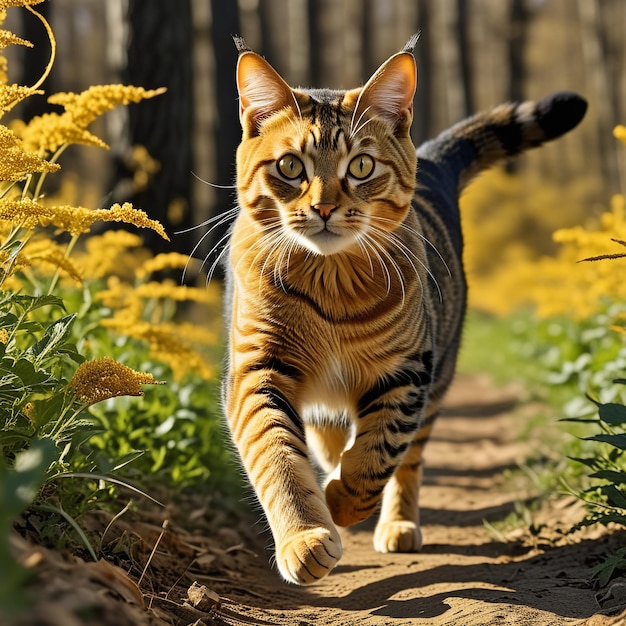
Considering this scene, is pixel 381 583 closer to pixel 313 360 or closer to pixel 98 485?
pixel 313 360

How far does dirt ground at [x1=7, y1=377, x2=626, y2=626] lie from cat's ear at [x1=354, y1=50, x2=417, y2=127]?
1.70 meters

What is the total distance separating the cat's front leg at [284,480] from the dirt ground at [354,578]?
273 mm

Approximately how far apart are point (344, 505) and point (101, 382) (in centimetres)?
111

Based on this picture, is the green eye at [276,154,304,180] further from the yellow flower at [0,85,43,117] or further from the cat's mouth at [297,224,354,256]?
the yellow flower at [0,85,43,117]

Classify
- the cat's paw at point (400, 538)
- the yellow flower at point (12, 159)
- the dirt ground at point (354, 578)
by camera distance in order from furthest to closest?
the cat's paw at point (400, 538), the yellow flower at point (12, 159), the dirt ground at point (354, 578)

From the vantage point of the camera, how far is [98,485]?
2.94 meters

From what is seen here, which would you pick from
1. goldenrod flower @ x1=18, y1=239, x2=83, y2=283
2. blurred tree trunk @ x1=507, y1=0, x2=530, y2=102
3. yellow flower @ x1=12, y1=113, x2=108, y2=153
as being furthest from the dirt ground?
blurred tree trunk @ x1=507, y1=0, x2=530, y2=102

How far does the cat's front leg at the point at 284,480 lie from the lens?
8.18 feet

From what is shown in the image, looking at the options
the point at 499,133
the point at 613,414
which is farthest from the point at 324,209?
the point at 499,133

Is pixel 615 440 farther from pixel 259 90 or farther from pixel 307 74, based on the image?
pixel 307 74

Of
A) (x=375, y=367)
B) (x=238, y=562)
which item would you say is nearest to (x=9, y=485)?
(x=375, y=367)

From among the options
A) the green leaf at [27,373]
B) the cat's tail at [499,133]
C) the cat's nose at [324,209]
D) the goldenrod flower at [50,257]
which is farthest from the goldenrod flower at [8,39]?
the cat's tail at [499,133]

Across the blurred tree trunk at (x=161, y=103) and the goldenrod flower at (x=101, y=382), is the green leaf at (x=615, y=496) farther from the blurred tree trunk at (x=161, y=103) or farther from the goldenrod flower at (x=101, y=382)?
the blurred tree trunk at (x=161, y=103)

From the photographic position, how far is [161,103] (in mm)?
6953
